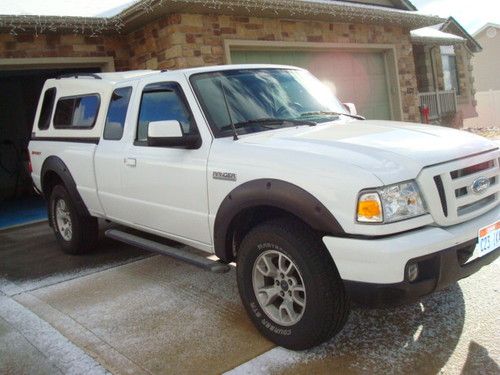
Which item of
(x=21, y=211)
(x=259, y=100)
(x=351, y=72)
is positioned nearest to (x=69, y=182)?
(x=259, y=100)

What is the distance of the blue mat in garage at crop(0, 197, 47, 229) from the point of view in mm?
9045

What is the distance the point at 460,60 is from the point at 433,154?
2080 centimetres

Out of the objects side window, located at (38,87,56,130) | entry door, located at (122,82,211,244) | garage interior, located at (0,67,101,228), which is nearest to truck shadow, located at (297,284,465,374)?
entry door, located at (122,82,211,244)

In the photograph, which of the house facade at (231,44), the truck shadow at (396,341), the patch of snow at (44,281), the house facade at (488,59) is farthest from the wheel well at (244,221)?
the house facade at (488,59)

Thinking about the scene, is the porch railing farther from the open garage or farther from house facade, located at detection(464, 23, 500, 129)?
house facade, located at detection(464, 23, 500, 129)

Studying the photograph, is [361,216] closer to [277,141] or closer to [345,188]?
[345,188]

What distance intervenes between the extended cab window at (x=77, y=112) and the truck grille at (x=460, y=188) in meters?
3.59

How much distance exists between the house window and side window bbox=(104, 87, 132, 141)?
18112 millimetres

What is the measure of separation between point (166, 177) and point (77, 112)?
85.5 inches

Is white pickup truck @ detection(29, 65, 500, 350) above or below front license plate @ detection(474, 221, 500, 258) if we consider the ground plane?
above

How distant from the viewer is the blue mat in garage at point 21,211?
9.05 m

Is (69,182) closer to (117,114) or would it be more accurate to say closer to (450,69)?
(117,114)

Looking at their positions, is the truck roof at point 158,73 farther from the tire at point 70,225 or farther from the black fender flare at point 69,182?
the tire at point 70,225

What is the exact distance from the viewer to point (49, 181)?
6199 mm
